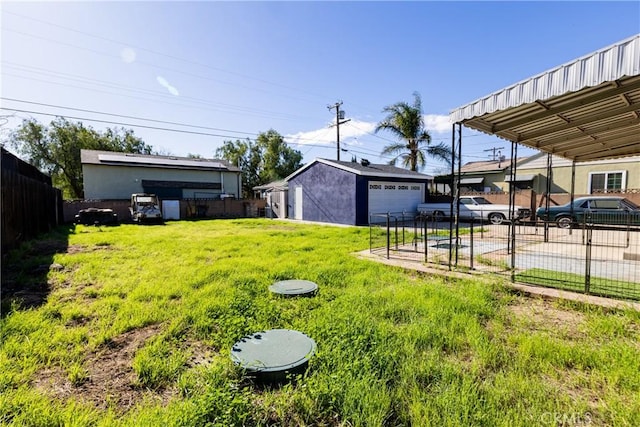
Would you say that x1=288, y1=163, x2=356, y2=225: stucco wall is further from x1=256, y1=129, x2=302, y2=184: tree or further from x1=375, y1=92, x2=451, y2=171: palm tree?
x1=256, y1=129, x2=302, y2=184: tree

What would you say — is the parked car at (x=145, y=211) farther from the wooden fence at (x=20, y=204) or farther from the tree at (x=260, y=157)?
the tree at (x=260, y=157)

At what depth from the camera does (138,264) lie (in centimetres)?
629

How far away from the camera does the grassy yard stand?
1.88m

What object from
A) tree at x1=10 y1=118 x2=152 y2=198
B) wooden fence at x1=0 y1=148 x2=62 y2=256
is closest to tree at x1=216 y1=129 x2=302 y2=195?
tree at x1=10 y1=118 x2=152 y2=198

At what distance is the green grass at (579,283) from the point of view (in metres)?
3.88

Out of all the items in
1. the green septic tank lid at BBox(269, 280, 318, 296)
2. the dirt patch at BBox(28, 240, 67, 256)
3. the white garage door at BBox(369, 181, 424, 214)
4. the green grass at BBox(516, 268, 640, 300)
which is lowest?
the green septic tank lid at BBox(269, 280, 318, 296)

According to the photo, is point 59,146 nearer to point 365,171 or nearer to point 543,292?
point 365,171

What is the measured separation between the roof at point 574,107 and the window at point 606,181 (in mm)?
9003

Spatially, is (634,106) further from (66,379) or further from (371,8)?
(66,379)

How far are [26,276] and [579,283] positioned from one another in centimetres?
920

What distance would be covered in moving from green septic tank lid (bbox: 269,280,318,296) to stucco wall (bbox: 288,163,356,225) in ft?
32.7

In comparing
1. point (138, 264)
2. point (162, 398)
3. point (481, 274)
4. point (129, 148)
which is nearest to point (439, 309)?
point (481, 274)

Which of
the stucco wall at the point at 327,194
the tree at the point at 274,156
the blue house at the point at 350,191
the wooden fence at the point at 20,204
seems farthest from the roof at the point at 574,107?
the tree at the point at 274,156

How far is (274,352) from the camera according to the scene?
8.25 ft
